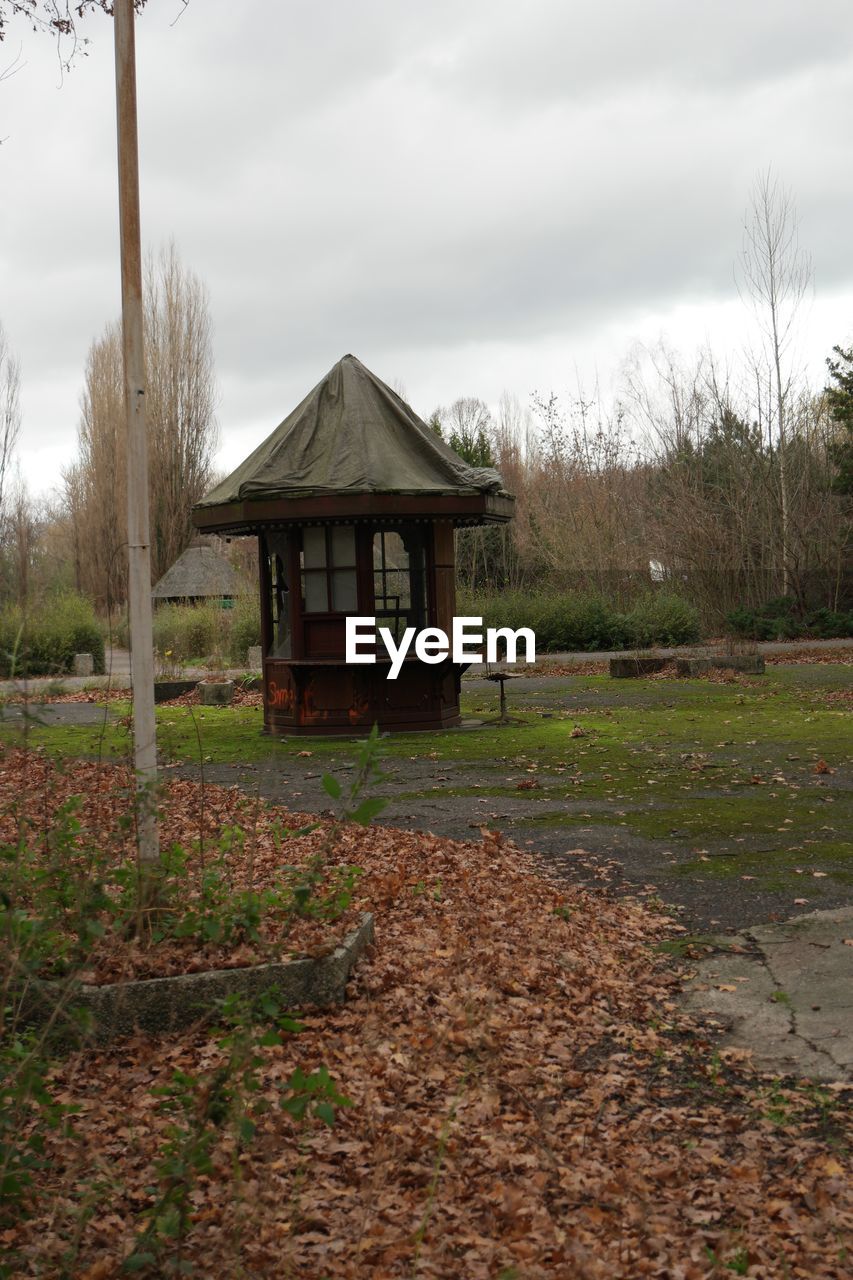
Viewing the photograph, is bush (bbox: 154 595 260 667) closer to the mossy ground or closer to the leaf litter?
the mossy ground

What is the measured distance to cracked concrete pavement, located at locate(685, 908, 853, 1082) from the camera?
4.54 meters

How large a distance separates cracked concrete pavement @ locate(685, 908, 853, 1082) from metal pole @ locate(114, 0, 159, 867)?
2.46 m


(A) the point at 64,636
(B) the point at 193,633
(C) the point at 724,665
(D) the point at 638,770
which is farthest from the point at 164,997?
(B) the point at 193,633

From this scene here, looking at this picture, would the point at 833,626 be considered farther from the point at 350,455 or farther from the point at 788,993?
the point at 788,993

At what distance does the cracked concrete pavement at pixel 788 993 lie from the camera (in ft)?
14.9

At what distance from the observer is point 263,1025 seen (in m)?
4.66

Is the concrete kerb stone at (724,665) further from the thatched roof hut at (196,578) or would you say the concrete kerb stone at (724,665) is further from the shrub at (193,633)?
the thatched roof hut at (196,578)

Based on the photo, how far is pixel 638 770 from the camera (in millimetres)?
11367

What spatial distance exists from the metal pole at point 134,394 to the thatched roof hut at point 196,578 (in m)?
33.4

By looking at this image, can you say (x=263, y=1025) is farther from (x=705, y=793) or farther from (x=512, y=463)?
(x=512, y=463)

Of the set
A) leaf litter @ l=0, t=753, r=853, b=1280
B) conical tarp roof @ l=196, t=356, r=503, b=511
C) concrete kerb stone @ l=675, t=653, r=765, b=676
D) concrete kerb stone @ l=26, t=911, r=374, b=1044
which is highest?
conical tarp roof @ l=196, t=356, r=503, b=511

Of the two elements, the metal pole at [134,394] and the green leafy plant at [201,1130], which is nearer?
the green leafy plant at [201,1130]

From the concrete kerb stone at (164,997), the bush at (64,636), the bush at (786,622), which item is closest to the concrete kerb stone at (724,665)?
the bush at (786,622)

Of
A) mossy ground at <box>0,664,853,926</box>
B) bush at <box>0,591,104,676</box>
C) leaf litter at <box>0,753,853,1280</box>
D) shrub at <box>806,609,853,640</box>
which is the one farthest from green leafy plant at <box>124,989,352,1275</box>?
shrub at <box>806,609,853,640</box>
